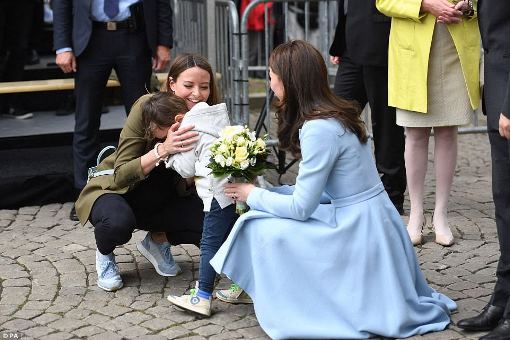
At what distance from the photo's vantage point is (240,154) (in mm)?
4258

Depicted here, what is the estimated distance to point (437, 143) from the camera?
5.64 m

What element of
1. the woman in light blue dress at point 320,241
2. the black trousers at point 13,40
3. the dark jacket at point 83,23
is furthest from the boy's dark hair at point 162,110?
the black trousers at point 13,40

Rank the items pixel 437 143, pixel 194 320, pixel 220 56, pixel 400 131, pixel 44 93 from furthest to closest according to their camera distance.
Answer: pixel 44 93
pixel 220 56
pixel 400 131
pixel 437 143
pixel 194 320

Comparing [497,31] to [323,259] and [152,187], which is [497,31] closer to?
[323,259]

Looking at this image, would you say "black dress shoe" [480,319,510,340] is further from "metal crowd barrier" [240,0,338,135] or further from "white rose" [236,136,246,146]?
"metal crowd barrier" [240,0,338,135]

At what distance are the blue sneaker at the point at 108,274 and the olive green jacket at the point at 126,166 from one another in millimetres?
229

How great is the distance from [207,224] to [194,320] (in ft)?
1.45

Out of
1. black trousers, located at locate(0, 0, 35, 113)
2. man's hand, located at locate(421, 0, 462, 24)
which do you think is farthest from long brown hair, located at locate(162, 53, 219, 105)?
black trousers, located at locate(0, 0, 35, 113)

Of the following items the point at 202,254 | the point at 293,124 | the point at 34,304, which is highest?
the point at 293,124

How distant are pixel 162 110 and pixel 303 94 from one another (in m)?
0.78

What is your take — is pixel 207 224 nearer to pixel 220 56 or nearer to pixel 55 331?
pixel 55 331

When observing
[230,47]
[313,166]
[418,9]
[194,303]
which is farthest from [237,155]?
[230,47]

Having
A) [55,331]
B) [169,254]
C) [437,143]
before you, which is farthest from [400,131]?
[55,331]

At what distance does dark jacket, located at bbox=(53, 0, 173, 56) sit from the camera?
6262 mm
